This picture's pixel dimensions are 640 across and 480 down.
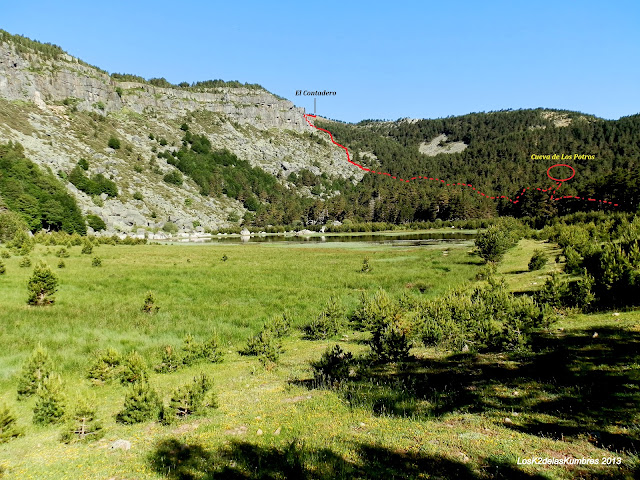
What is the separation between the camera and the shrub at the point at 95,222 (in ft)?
349

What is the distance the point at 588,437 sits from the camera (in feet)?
19.7

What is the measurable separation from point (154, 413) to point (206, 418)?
147cm

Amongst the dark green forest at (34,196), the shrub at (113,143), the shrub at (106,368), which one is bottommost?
the shrub at (106,368)

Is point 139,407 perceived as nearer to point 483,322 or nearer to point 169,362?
point 169,362

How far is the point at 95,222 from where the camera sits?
352ft

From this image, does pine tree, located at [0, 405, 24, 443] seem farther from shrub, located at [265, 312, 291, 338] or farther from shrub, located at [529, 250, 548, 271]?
shrub, located at [529, 250, 548, 271]

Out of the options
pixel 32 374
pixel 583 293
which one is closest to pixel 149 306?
pixel 32 374

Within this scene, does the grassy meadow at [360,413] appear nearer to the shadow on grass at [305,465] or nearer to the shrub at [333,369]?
the shadow on grass at [305,465]

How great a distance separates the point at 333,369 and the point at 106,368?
311 inches

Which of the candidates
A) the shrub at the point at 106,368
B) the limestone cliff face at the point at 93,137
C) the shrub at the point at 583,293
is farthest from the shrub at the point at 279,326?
the limestone cliff face at the point at 93,137

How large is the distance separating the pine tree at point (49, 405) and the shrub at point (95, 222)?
11446 centimetres

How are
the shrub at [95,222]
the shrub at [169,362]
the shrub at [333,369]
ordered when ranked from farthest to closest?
the shrub at [95,222] → the shrub at [169,362] → the shrub at [333,369]

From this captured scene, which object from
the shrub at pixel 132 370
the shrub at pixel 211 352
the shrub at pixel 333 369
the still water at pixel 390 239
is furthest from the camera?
the still water at pixel 390 239

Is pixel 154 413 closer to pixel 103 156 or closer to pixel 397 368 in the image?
pixel 397 368
